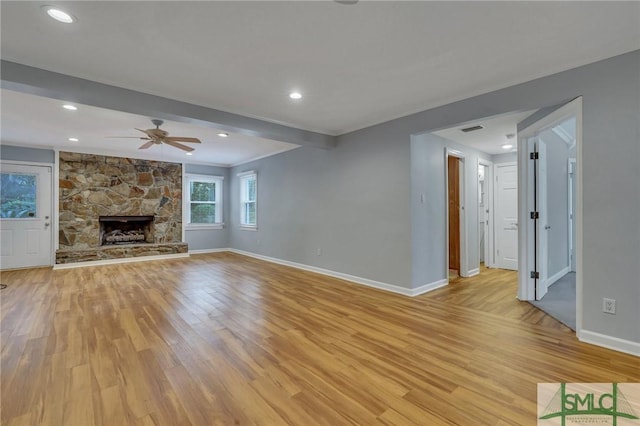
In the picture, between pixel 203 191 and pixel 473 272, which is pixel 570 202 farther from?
pixel 203 191

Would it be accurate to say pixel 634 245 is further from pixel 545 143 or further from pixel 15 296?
pixel 15 296

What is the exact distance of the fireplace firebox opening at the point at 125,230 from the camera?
677 cm

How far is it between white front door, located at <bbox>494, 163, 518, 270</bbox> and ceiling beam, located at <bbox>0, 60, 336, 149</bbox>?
14.9 feet

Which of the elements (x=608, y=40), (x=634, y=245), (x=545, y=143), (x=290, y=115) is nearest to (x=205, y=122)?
(x=290, y=115)

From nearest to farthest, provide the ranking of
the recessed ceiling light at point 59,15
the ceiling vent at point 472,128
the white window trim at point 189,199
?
the recessed ceiling light at point 59,15 → the ceiling vent at point 472,128 → the white window trim at point 189,199

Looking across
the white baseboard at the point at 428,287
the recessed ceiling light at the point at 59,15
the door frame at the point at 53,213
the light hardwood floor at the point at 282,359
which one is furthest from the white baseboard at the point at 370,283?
the door frame at the point at 53,213

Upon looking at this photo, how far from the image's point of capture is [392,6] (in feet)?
5.88

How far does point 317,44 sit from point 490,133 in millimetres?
3393

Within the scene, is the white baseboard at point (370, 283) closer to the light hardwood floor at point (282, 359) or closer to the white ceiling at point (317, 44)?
the light hardwood floor at point (282, 359)

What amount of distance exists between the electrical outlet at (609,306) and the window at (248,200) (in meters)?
6.35

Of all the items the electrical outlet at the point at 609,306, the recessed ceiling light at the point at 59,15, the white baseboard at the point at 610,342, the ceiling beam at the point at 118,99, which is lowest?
the white baseboard at the point at 610,342

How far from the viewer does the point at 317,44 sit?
2207 millimetres

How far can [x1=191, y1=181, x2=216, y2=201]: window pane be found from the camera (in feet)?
26.2

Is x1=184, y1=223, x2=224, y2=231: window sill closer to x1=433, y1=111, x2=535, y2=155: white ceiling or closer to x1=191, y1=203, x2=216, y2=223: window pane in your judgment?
x1=191, y1=203, x2=216, y2=223: window pane
